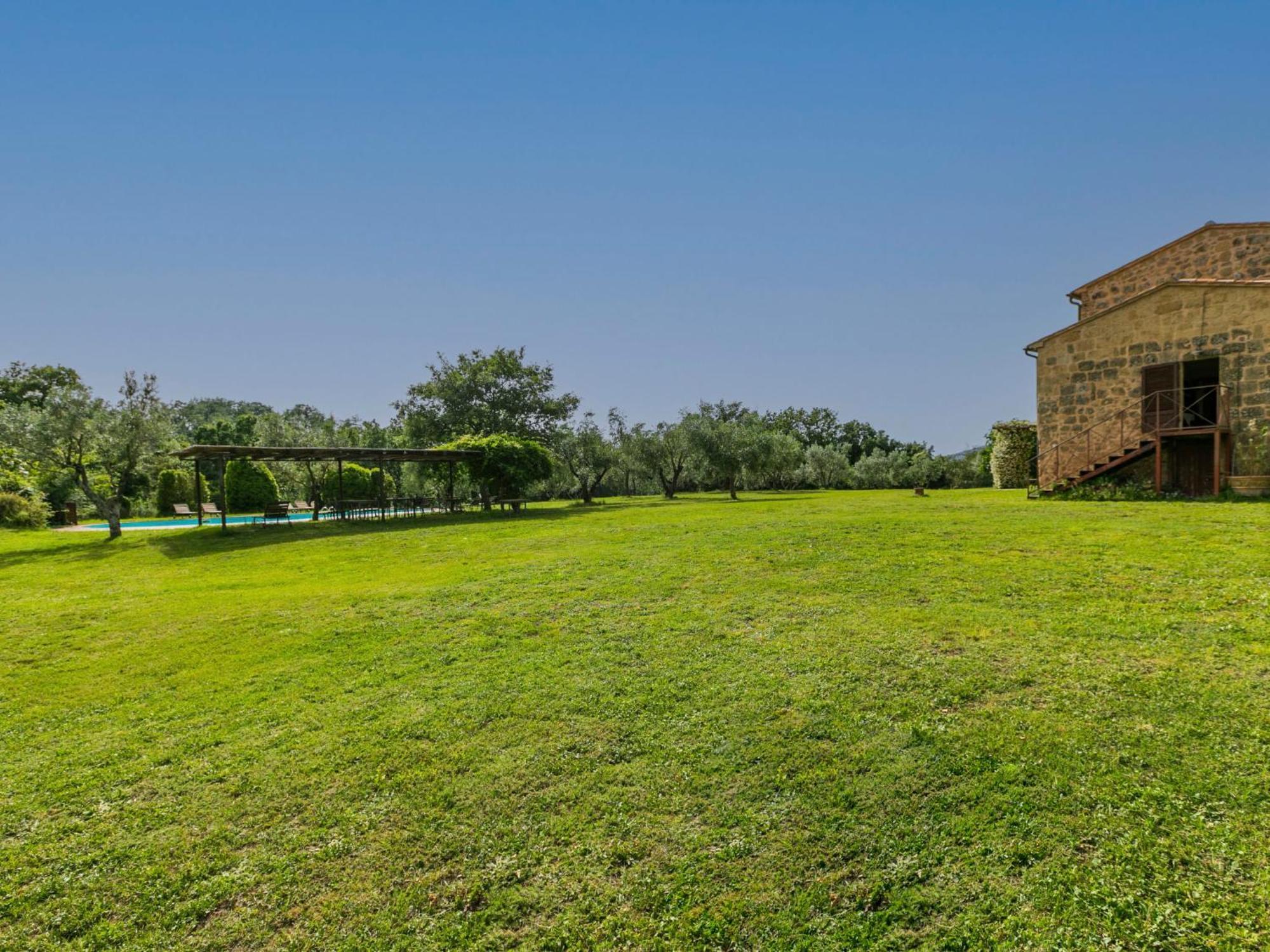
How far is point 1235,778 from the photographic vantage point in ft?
11.1

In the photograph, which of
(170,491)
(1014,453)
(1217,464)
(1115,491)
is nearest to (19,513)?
(170,491)

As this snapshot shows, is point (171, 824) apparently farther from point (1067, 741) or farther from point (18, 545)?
point (18, 545)

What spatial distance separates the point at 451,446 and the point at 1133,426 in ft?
77.6

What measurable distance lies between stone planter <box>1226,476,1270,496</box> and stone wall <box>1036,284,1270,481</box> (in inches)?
43.8

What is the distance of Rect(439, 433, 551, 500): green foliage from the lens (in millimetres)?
24312

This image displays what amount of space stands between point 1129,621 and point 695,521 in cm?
1079

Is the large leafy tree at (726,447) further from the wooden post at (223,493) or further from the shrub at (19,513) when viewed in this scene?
the shrub at (19,513)

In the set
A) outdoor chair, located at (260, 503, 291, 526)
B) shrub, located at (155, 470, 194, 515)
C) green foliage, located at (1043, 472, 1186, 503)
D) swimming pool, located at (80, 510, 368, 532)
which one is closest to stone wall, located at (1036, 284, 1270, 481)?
green foliage, located at (1043, 472, 1186, 503)

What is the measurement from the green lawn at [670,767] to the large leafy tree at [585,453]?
2563 centimetres

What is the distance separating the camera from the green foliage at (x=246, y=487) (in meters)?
31.9

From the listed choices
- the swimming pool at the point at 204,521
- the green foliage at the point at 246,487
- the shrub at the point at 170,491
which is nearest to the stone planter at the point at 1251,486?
the swimming pool at the point at 204,521

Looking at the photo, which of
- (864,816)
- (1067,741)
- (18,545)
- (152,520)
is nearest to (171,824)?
(864,816)

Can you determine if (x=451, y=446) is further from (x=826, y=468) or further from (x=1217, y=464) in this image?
(x=826, y=468)

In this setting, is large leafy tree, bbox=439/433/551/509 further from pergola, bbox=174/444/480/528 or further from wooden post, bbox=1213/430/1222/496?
wooden post, bbox=1213/430/1222/496
